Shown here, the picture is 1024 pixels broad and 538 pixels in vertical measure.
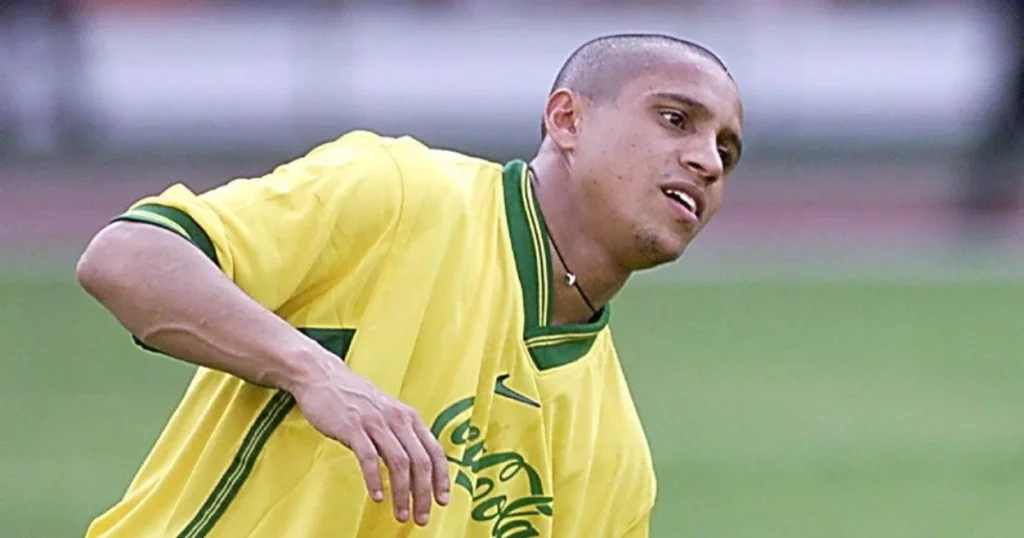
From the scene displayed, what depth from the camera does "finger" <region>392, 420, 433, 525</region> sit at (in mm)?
2830

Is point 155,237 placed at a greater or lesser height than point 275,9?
lesser

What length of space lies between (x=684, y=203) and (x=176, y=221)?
0.90m

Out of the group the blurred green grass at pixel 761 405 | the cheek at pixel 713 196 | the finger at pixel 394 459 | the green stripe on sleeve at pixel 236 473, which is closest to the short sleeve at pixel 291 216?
the green stripe on sleeve at pixel 236 473

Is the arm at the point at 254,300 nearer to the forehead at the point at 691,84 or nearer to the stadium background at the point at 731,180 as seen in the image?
the forehead at the point at 691,84

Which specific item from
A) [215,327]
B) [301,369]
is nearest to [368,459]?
[301,369]

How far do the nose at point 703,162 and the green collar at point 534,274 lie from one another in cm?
27

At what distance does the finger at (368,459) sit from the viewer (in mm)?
2801

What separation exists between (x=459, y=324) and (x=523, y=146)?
13821 millimetres

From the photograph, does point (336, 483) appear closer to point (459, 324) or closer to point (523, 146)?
point (459, 324)

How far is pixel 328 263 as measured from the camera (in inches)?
124

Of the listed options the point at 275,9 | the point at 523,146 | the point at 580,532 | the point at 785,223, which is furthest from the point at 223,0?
the point at 580,532

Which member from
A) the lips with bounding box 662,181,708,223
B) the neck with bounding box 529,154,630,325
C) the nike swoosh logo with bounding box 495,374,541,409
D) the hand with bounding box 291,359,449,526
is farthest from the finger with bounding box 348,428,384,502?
the lips with bounding box 662,181,708,223

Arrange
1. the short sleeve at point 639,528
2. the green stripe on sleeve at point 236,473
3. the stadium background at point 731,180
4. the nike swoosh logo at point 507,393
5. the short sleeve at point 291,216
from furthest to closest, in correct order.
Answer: the stadium background at point 731,180 < the short sleeve at point 639,528 < the nike swoosh logo at point 507,393 < the green stripe on sleeve at point 236,473 < the short sleeve at point 291,216

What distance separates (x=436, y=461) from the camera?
285cm
